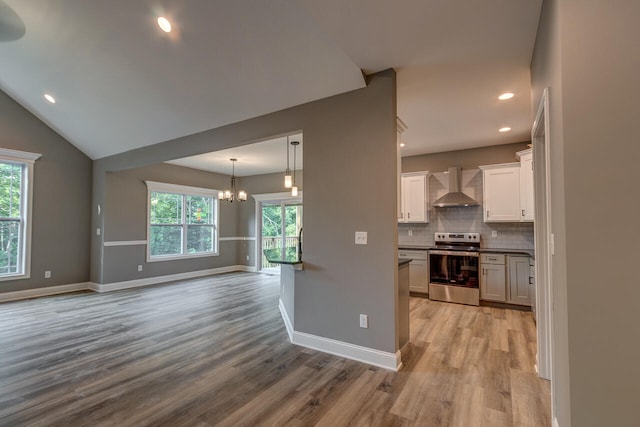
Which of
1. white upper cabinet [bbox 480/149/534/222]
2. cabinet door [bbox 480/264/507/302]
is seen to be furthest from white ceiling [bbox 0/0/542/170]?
cabinet door [bbox 480/264/507/302]

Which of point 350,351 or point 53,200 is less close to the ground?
point 53,200

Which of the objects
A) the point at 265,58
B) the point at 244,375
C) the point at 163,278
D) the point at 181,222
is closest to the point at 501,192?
the point at 265,58

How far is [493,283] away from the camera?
4719 millimetres

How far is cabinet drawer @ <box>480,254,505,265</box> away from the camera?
470 cm

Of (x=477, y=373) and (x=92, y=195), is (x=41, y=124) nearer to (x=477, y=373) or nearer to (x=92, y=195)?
(x=92, y=195)

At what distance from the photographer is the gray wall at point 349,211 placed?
9.02 ft

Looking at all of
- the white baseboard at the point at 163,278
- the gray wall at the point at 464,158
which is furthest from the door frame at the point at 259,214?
the gray wall at the point at 464,158

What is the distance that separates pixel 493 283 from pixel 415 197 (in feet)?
6.34

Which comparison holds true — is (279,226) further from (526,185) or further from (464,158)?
(526,185)

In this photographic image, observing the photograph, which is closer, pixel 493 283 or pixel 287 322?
pixel 287 322

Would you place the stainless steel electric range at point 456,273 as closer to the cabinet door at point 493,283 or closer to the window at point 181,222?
the cabinet door at point 493,283

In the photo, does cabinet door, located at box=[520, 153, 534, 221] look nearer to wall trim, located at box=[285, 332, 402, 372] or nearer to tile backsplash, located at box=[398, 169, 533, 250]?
tile backsplash, located at box=[398, 169, 533, 250]

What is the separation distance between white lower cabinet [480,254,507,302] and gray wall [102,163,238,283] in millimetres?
6309

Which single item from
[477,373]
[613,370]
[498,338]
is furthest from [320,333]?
[613,370]
